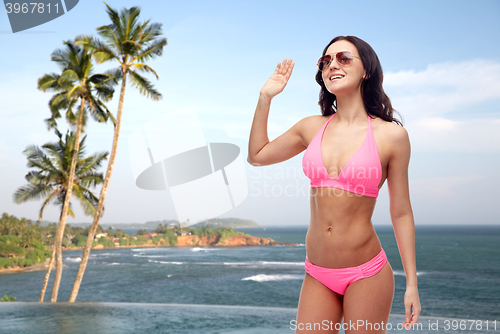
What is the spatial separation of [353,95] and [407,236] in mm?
584

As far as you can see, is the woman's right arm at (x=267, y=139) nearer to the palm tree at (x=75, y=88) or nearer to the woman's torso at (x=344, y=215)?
the woman's torso at (x=344, y=215)

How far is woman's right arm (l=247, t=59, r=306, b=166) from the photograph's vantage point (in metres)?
1.75

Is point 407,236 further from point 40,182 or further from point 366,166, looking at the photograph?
point 40,182

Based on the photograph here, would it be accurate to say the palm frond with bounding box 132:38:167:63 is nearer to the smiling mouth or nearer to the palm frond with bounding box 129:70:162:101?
the palm frond with bounding box 129:70:162:101

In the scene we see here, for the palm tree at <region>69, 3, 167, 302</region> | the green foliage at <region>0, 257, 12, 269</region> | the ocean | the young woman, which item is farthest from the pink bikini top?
the green foliage at <region>0, 257, 12, 269</region>

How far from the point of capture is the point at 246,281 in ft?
157

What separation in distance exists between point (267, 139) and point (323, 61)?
1.31 ft

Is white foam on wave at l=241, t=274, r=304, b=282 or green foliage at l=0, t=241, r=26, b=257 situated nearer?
white foam on wave at l=241, t=274, r=304, b=282

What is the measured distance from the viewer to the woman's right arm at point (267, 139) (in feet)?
5.73

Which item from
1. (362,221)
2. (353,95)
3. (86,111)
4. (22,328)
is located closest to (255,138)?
(353,95)

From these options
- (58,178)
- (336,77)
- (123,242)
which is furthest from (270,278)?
(123,242)

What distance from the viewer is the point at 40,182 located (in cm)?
1861

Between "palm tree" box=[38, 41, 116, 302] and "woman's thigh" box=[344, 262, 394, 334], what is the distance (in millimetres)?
16546

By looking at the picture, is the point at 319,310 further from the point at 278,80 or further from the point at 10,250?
the point at 10,250
